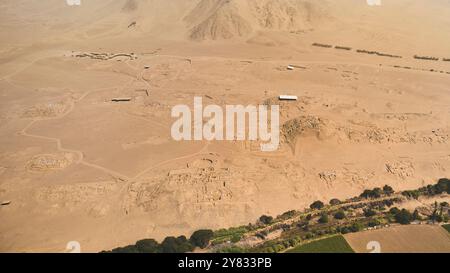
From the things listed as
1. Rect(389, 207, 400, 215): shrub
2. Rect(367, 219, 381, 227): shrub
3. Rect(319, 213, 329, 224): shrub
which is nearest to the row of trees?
Rect(319, 213, 329, 224): shrub

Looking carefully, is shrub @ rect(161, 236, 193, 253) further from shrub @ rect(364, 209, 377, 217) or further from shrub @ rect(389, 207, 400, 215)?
shrub @ rect(389, 207, 400, 215)

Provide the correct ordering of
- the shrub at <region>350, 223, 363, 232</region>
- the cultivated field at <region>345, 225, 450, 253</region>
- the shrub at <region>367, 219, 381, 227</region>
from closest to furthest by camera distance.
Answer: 1. the cultivated field at <region>345, 225, 450, 253</region>
2. the shrub at <region>350, 223, 363, 232</region>
3. the shrub at <region>367, 219, 381, 227</region>

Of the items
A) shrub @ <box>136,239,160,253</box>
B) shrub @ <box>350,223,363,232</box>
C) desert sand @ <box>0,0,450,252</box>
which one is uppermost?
desert sand @ <box>0,0,450,252</box>

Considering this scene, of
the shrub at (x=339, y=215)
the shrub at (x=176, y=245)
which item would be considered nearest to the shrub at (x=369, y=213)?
the shrub at (x=339, y=215)

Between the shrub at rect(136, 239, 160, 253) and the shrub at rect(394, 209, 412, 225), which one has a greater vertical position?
the shrub at rect(394, 209, 412, 225)

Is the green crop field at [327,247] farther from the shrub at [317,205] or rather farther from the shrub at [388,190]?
the shrub at [388,190]

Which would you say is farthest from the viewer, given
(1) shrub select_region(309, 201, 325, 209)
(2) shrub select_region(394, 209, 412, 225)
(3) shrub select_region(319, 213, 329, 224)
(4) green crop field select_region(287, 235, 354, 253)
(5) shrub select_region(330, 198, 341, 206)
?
(5) shrub select_region(330, 198, 341, 206)

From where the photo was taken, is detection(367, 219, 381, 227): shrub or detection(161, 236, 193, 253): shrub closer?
detection(161, 236, 193, 253): shrub
